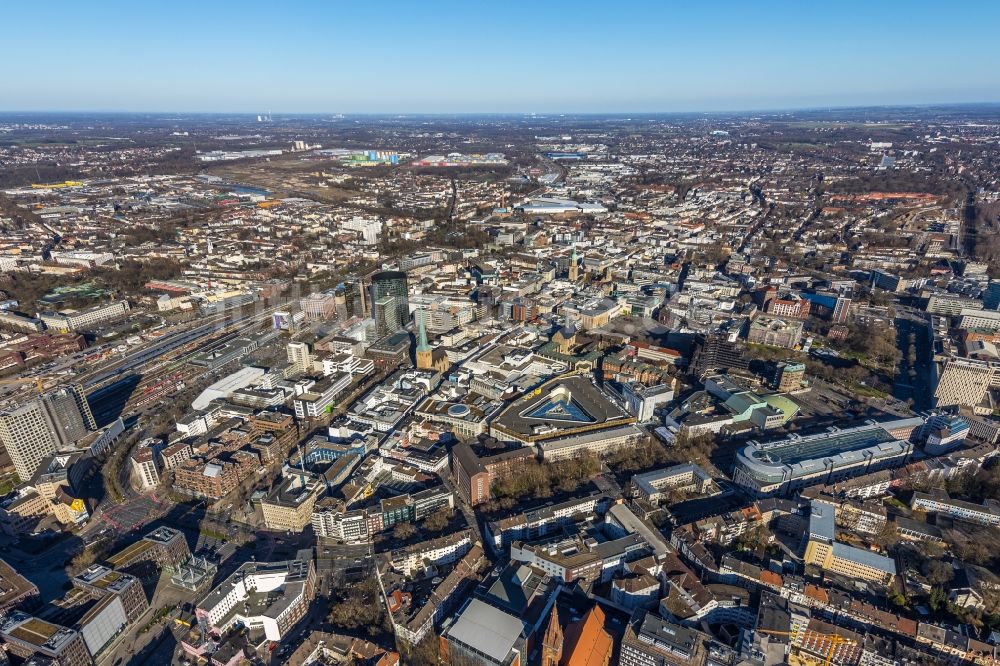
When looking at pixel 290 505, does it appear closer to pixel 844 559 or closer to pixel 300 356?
pixel 300 356

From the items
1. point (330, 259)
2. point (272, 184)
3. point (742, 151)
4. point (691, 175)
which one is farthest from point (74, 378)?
point (742, 151)

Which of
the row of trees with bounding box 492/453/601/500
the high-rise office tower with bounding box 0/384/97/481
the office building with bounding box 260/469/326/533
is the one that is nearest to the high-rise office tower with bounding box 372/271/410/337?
the office building with bounding box 260/469/326/533

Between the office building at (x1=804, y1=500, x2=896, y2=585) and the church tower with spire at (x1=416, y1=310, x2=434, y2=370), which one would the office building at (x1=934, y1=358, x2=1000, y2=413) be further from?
the church tower with spire at (x1=416, y1=310, x2=434, y2=370)

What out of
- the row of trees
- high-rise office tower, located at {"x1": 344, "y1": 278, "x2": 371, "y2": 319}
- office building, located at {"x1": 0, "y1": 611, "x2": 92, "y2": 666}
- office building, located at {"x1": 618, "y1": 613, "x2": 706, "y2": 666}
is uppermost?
office building, located at {"x1": 618, "y1": 613, "x2": 706, "y2": 666}

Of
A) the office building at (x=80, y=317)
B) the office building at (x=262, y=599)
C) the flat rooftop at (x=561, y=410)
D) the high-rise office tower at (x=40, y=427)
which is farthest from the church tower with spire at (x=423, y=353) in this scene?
the office building at (x=80, y=317)

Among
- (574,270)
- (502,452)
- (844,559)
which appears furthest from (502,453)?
(574,270)

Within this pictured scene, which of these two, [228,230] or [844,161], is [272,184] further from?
[844,161]
